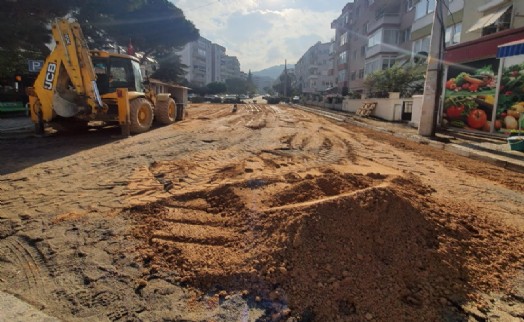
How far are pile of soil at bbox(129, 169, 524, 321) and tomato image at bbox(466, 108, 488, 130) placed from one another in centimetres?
1159

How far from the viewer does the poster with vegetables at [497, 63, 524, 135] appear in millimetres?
11359

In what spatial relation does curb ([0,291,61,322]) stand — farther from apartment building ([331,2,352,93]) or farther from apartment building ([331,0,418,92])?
apartment building ([331,2,352,93])

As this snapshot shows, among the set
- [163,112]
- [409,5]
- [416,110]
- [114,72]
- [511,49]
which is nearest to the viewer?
[114,72]

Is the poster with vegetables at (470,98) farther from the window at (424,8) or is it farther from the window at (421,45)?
the window at (424,8)

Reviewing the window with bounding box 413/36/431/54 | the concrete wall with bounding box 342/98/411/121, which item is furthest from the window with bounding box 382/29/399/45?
the concrete wall with bounding box 342/98/411/121

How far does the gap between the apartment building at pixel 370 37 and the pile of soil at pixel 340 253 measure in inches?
1214

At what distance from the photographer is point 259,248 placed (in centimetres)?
302

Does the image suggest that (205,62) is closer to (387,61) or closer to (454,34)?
(387,61)

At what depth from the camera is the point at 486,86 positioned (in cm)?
1305

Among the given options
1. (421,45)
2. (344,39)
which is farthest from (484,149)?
(344,39)

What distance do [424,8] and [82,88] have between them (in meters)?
28.1

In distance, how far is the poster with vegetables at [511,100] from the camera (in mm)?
11359

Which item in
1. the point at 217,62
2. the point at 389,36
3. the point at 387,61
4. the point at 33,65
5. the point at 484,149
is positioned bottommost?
the point at 484,149

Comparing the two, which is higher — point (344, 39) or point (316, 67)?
point (316, 67)
